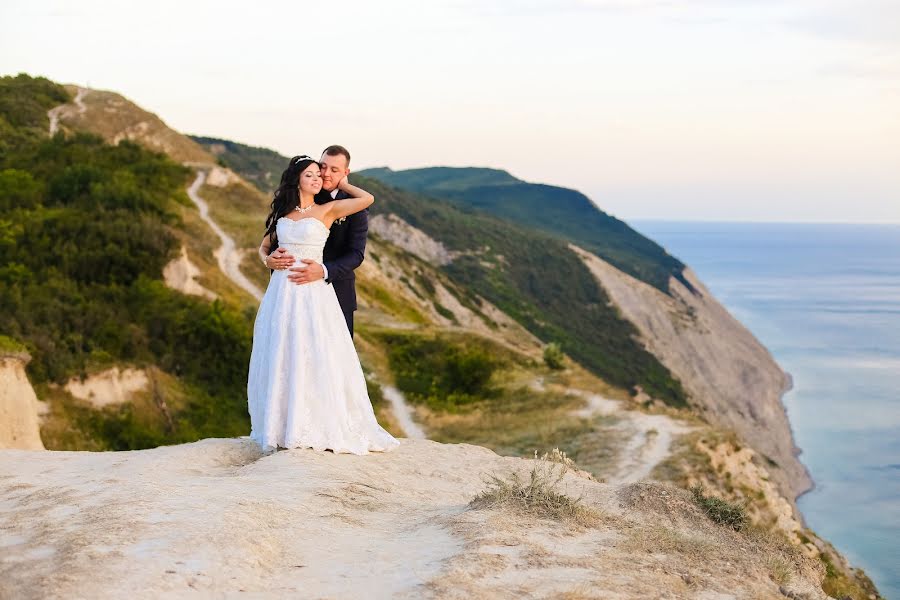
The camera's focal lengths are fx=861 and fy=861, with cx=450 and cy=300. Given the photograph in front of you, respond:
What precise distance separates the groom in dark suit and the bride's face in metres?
0.23


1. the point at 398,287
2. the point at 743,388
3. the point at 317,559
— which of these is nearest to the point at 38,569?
the point at 317,559

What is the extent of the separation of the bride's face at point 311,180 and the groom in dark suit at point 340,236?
0.23 metres

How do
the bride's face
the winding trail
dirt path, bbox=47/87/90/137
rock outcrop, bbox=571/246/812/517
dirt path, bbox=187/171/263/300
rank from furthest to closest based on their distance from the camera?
rock outcrop, bbox=571/246/812/517
dirt path, bbox=47/87/90/137
dirt path, bbox=187/171/263/300
the winding trail
the bride's face

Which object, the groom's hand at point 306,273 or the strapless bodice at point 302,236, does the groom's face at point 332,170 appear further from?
the groom's hand at point 306,273

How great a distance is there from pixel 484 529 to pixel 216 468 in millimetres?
3990

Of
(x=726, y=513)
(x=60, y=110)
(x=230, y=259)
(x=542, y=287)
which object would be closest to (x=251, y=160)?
(x=542, y=287)

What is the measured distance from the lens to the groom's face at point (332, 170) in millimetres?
10016

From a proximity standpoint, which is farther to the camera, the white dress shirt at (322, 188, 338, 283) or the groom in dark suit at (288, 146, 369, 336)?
the groom in dark suit at (288, 146, 369, 336)

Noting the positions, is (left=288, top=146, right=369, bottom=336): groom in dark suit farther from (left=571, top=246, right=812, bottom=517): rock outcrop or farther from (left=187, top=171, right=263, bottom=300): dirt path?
(left=571, top=246, right=812, bottom=517): rock outcrop

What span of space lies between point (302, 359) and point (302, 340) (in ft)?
0.71

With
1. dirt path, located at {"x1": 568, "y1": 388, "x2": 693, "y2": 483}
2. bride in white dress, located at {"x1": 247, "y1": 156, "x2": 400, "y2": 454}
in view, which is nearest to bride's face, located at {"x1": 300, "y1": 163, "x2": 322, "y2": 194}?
bride in white dress, located at {"x1": 247, "y1": 156, "x2": 400, "y2": 454}

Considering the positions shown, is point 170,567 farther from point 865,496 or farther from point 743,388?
point 743,388

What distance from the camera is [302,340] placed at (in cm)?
979

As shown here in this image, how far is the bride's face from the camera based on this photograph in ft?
32.0
